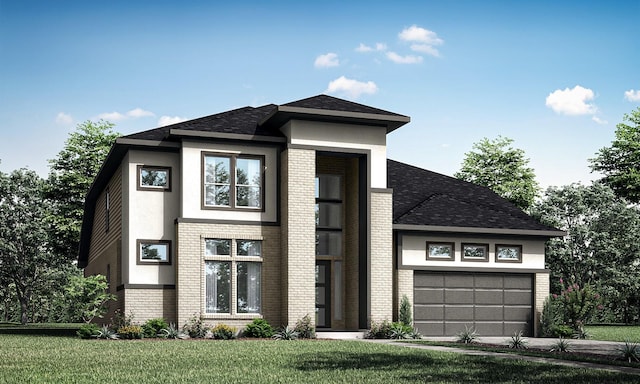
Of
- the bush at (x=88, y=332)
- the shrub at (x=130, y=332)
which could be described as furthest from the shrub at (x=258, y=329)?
the bush at (x=88, y=332)

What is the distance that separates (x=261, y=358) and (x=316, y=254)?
477 inches

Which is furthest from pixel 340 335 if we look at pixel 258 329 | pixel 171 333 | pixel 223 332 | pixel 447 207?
pixel 447 207

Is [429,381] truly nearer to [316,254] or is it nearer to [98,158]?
[316,254]

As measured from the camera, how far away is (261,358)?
1788 centimetres

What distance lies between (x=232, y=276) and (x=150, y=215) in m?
3.35

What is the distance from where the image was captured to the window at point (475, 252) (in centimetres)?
3050

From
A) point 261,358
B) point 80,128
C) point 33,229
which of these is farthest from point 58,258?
point 261,358

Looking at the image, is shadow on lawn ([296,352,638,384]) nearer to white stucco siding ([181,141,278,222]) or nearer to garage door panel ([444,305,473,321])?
white stucco siding ([181,141,278,222])

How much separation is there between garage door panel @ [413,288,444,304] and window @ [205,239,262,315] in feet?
18.3

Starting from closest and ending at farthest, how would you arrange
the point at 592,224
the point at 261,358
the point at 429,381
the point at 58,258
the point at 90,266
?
1. the point at 429,381
2. the point at 261,358
3. the point at 90,266
4. the point at 592,224
5. the point at 58,258

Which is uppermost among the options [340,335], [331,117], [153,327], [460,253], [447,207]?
[331,117]

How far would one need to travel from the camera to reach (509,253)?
102 ft

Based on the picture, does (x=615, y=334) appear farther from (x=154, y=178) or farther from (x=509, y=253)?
(x=154, y=178)

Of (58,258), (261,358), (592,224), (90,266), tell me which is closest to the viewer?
(261,358)
